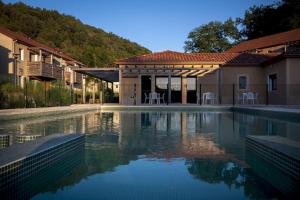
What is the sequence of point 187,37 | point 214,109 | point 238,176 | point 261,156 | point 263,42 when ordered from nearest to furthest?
point 238,176, point 261,156, point 214,109, point 263,42, point 187,37

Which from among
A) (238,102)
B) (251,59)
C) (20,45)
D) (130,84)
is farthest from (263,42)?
(20,45)

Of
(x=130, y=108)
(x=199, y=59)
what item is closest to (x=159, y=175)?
(x=130, y=108)

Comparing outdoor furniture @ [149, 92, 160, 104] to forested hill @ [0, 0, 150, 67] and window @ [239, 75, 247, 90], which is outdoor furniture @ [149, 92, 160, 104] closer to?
window @ [239, 75, 247, 90]

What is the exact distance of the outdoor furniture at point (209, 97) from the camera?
20547 millimetres

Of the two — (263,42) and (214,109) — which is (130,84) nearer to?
(214,109)

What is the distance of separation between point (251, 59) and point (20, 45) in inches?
629

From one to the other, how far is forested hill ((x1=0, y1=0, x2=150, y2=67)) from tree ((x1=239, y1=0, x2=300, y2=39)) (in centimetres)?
1469

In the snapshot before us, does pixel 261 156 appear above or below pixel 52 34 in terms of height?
below

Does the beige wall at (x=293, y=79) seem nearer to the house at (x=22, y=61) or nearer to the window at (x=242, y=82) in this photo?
the window at (x=242, y=82)

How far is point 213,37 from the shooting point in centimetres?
4353

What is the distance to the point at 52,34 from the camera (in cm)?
3812

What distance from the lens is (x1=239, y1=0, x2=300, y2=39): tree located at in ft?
124

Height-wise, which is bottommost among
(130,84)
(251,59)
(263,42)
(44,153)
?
(44,153)

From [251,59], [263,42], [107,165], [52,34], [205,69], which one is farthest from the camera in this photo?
[52,34]
